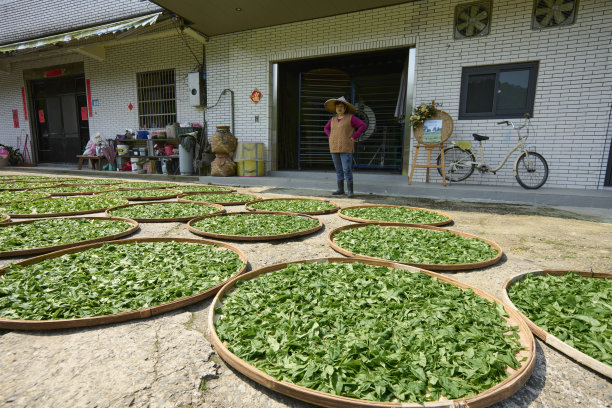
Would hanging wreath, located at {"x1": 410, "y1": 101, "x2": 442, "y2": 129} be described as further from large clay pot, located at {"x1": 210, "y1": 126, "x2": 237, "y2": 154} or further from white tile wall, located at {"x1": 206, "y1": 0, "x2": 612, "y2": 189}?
large clay pot, located at {"x1": 210, "y1": 126, "x2": 237, "y2": 154}

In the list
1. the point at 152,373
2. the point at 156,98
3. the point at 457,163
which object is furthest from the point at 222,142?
the point at 152,373

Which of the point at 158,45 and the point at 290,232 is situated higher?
the point at 158,45

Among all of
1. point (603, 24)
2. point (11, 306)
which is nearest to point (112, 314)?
point (11, 306)

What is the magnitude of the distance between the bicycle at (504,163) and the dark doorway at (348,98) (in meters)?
2.19

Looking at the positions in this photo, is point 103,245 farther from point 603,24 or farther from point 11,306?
point 603,24

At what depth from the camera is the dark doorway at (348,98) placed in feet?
27.2

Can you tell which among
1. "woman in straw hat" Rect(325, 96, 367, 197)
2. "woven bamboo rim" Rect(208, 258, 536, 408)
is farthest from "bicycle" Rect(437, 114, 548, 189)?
"woven bamboo rim" Rect(208, 258, 536, 408)

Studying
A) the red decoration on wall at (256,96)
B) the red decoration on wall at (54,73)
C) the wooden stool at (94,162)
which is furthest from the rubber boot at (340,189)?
the red decoration on wall at (54,73)

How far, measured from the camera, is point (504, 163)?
5.59 meters

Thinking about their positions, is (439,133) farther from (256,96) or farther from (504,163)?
(256,96)

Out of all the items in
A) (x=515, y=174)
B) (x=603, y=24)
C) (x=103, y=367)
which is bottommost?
(x=103, y=367)

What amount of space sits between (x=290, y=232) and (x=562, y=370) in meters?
2.02

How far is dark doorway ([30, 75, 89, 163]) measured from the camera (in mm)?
10703

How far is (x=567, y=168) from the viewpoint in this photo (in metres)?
5.34
